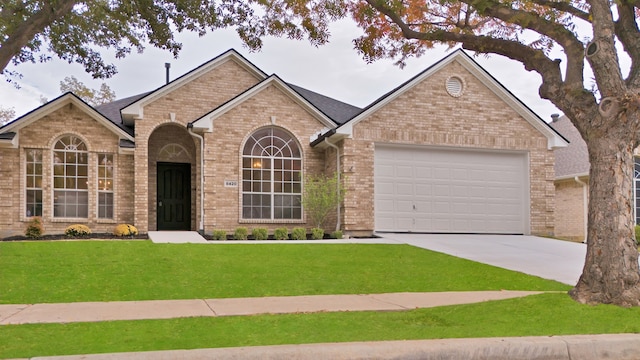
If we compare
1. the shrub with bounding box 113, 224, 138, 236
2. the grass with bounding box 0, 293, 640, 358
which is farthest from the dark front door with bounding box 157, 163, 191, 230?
the grass with bounding box 0, 293, 640, 358

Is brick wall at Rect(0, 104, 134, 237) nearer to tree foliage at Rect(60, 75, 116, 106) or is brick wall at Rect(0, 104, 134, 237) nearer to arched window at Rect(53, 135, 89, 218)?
arched window at Rect(53, 135, 89, 218)

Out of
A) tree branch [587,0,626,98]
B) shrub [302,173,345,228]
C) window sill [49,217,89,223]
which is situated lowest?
window sill [49,217,89,223]

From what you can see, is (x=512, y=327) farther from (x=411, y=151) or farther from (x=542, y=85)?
(x=411, y=151)

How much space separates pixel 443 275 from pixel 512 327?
449 centimetres

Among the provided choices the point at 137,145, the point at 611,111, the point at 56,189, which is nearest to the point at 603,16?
the point at 611,111

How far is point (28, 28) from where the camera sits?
10.5 meters

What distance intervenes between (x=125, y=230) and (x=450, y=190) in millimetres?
9996

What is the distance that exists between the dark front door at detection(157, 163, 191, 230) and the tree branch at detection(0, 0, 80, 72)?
8.01 metres

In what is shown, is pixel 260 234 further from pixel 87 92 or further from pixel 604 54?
pixel 87 92

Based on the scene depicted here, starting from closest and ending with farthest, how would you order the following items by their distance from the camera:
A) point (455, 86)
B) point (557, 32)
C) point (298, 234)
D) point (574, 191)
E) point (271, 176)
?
point (557, 32), point (298, 234), point (271, 176), point (455, 86), point (574, 191)

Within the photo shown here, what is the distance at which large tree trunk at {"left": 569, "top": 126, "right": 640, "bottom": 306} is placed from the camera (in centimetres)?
738

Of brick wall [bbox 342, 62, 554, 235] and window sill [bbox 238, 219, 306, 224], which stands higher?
brick wall [bbox 342, 62, 554, 235]

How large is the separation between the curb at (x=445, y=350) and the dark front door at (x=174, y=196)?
14002mm

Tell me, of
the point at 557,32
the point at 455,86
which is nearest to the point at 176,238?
the point at 455,86
